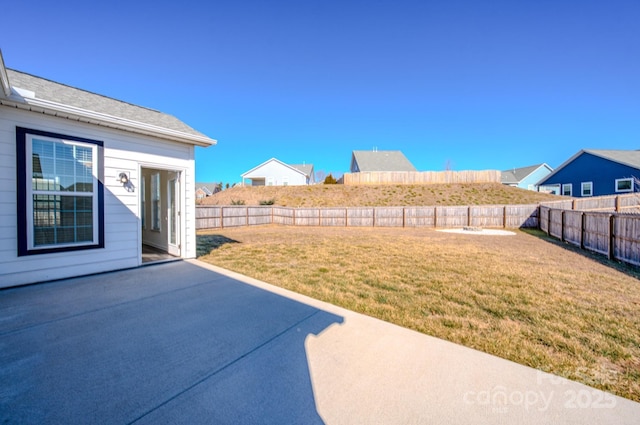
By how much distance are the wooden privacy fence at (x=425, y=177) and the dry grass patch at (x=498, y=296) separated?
17.3 meters

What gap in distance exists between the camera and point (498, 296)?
3.90 m

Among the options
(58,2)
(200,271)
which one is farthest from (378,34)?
(200,271)

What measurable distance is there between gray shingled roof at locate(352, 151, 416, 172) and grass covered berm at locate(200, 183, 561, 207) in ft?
22.0

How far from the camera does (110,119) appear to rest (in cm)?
482

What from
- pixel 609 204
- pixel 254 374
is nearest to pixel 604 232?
pixel 254 374

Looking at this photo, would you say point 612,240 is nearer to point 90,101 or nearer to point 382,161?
point 90,101

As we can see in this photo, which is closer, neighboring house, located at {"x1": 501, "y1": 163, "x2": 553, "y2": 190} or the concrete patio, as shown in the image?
the concrete patio

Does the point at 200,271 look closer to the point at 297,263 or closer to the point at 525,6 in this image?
the point at 297,263

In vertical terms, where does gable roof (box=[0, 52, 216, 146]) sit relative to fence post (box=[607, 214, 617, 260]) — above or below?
above

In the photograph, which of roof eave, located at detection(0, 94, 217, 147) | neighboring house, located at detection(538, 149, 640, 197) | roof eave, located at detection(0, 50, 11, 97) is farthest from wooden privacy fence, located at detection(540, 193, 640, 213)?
roof eave, located at detection(0, 50, 11, 97)

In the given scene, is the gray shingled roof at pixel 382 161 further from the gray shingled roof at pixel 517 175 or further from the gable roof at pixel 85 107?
the gable roof at pixel 85 107

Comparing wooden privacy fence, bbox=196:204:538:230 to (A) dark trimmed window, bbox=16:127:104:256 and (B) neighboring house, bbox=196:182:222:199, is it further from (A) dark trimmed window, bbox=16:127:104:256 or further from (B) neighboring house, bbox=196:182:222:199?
(B) neighboring house, bbox=196:182:222:199

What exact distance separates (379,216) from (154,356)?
14.6 meters

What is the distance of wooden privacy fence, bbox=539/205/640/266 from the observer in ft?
19.6
